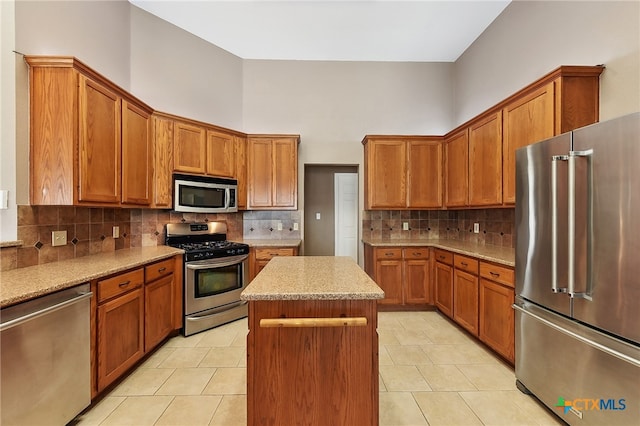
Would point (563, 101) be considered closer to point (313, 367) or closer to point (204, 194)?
point (313, 367)

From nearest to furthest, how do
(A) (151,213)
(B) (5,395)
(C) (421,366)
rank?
(B) (5,395), (C) (421,366), (A) (151,213)

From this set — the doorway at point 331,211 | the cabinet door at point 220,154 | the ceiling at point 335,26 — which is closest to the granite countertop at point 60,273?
the cabinet door at point 220,154

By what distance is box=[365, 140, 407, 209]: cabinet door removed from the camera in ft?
12.9

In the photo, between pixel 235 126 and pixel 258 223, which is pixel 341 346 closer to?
pixel 258 223

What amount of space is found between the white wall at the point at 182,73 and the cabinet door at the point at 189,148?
49 cm

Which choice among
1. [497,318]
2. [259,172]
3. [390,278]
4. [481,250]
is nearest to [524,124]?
[481,250]

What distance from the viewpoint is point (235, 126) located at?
4.13 meters

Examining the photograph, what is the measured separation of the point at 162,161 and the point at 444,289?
3.73m

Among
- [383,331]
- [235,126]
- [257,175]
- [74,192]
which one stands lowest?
[383,331]

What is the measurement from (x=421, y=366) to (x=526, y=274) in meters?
1.17

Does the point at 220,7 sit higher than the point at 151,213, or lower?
higher

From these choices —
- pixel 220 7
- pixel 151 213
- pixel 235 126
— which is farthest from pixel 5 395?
pixel 220 7

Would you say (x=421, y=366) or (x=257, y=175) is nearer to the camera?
(x=421, y=366)

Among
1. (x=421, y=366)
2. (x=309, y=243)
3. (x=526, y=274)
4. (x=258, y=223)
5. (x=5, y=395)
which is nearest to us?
(x=5, y=395)
